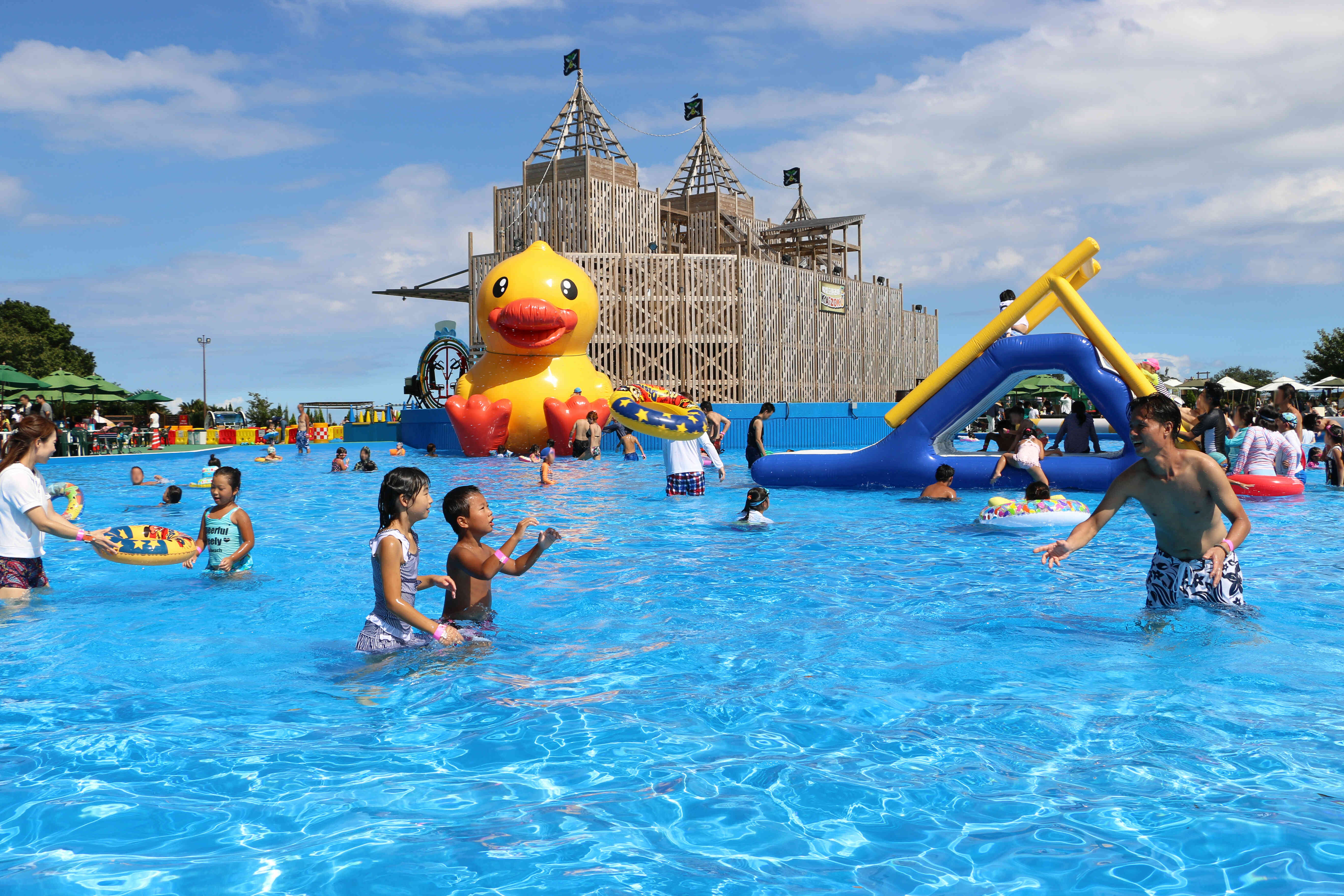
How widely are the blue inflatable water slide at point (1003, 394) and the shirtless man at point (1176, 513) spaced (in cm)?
685

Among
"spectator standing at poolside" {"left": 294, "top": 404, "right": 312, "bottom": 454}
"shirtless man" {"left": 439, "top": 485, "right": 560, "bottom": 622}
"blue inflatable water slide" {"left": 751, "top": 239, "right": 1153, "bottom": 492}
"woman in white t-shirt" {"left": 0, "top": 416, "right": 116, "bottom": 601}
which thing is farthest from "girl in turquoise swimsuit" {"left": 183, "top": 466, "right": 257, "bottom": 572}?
"spectator standing at poolside" {"left": 294, "top": 404, "right": 312, "bottom": 454}

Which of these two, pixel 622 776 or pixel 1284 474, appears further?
pixel 1284 474

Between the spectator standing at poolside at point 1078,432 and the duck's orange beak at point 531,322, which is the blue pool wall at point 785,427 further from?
the spectator standing at poolside at point 1078,432

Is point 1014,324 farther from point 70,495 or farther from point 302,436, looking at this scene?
point 302,436

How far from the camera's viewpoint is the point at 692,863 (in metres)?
2.84

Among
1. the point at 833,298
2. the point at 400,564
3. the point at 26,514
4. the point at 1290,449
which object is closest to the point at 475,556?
the point at 400,564

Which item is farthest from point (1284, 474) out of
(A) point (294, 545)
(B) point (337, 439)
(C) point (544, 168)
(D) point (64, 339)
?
(D) point (64, 339)

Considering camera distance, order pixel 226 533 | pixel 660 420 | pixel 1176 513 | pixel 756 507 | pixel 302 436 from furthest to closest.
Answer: pixel 302 436 → pixel 660 420 → pixel 756 507 → pixel 226 533 → pixel 1176 513

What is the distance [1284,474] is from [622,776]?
39.3 ft

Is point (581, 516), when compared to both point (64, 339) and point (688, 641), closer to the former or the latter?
point (688, 641)

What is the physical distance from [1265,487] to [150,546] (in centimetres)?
1169

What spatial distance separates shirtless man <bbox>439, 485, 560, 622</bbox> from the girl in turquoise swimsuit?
2406 mm

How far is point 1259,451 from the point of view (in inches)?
463

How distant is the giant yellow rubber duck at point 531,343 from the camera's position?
1945 cm
